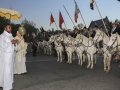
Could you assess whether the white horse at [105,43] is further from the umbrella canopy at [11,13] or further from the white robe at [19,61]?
the umbrella canopy at [11,13]

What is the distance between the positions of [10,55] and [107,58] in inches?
250

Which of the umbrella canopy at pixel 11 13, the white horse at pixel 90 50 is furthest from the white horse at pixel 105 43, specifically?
the umbrella canopy at pixel 11 13

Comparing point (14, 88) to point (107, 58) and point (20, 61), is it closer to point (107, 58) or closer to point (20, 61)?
point (20, 61)

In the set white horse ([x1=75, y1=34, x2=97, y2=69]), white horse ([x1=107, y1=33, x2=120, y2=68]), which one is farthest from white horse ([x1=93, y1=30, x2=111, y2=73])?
white horse ([x1=75, y1=34, x2=97, y2=69])

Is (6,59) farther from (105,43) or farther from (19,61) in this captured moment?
(105,43)

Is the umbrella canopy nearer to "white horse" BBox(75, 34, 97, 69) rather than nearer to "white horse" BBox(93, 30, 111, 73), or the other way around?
"white horse" BBox(75, 34, 97, 69)

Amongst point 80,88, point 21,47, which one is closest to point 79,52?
point 21,47

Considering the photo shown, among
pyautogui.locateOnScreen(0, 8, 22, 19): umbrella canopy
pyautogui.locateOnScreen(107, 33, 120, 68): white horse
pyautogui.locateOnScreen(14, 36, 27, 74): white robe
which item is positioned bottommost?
pyautogui.locateOnScreen(14, 36, 27, 74): white robe

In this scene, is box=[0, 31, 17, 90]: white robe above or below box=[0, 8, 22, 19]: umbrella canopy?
below

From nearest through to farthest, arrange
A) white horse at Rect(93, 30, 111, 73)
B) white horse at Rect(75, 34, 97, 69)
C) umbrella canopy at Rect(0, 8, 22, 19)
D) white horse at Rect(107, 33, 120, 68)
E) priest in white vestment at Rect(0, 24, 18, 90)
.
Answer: priest in white vestment at Rect(0, 24, 18, 90) < white horse at Rect(107, 33, 120, 68) < white horse at Rect(93, 30, 111, 73) < umbrella canopy at Rect(0, 8, 22, 19) < white horse at Rect(75, 34, 97, 69)

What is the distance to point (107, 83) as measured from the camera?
9062 mm

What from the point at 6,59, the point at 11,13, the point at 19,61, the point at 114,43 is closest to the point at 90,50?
the point at 114,43

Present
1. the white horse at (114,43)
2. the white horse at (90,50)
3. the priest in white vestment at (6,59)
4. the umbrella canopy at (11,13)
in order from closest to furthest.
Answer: the priest in white vestment at (6,59) < the white horse at (114,43) < the umbrella canopy at (11,13) < the white horse at (90,50)

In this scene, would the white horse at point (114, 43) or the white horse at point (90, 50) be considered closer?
the white horse at point (114, 43)
